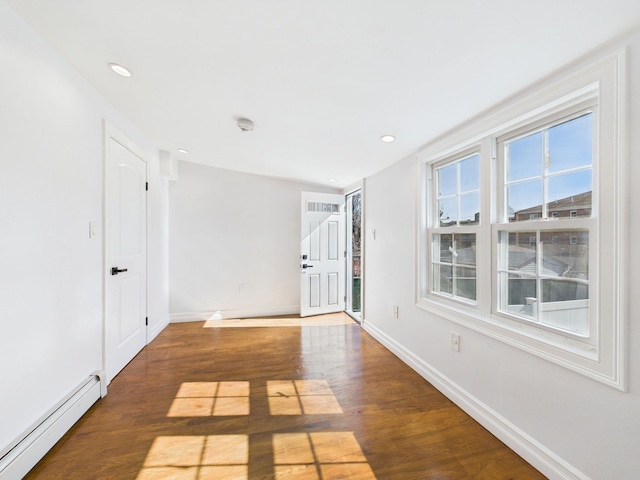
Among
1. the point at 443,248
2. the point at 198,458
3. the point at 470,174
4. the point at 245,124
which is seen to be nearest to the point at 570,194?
the point at 470,174

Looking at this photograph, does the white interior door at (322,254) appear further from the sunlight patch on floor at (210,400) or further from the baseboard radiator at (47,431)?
the baseboard radiator at (47,431)

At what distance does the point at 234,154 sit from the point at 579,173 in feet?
10.9

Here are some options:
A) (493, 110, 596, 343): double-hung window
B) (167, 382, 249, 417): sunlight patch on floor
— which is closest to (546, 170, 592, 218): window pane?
(493, 110, 596, 343): double-hung window

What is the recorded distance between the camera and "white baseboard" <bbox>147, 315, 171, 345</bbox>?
3264 mm

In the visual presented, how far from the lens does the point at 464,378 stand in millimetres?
2016

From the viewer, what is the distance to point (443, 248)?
8.14 feet

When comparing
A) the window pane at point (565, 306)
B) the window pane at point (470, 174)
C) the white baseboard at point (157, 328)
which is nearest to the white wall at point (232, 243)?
the white baseboard at point (157, 328)

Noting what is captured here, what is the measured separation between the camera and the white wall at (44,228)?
1.38 m

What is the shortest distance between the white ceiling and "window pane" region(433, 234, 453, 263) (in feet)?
2.94

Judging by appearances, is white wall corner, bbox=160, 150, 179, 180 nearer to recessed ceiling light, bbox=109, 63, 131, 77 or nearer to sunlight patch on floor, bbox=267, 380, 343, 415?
recessed ceiling light, bbox=109, 63, 131, 77

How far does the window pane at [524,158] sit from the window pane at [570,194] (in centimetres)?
14

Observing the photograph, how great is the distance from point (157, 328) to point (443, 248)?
11.9 feet

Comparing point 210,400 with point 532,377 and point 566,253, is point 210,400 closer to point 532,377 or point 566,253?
point 532,377

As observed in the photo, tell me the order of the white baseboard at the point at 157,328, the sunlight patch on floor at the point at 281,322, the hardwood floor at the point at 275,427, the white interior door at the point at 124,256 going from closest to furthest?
the hardwood floor at the point at 275,427, the white interior door at the point at 124,256, the white baseboard at the point at 157,328, the sunlight patch on floor at the point at 281,322
